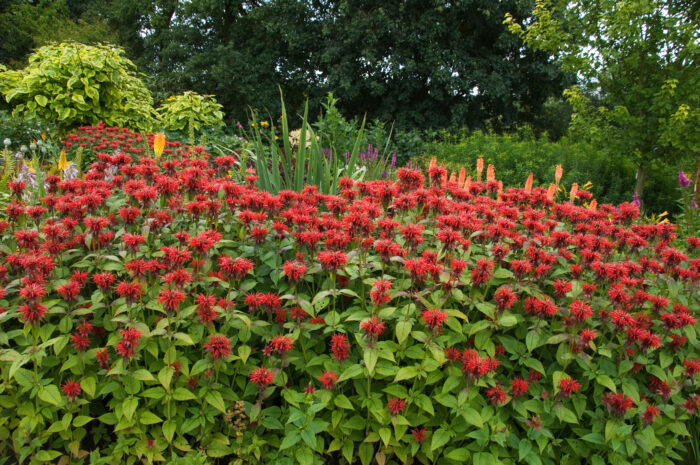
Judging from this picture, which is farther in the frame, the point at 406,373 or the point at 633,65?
the point at 633,65

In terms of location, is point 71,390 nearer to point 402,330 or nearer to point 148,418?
point 148,418

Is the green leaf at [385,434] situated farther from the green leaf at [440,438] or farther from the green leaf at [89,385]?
the green leaf at [89,385]

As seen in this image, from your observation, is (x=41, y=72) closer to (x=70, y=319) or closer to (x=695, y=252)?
(x=70, y=319)

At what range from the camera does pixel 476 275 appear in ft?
6.57

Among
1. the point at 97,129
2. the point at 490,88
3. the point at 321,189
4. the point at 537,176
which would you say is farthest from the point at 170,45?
the point at 321,189

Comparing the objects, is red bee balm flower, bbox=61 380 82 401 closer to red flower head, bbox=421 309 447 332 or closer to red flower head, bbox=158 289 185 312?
red flower head, bbox=158 289 185 312

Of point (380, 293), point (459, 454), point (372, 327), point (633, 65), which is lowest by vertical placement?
point (459, 454)

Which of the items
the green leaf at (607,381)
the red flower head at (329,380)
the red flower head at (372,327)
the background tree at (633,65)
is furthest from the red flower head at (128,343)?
the background tree at (633,65)

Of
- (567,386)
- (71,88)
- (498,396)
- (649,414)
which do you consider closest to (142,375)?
(498,396)

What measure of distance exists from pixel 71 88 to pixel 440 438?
24.0ft

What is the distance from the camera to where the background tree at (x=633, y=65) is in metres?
7.12

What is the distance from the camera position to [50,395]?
1837mm

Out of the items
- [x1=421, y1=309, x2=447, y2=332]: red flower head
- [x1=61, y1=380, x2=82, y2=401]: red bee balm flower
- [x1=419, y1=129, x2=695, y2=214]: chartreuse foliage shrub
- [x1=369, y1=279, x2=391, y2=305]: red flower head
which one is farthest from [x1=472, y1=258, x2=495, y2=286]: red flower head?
[x1=419, y1=129, x2=695, y2=214]: chartreuse foliage shrub

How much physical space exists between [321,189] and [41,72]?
562cm
